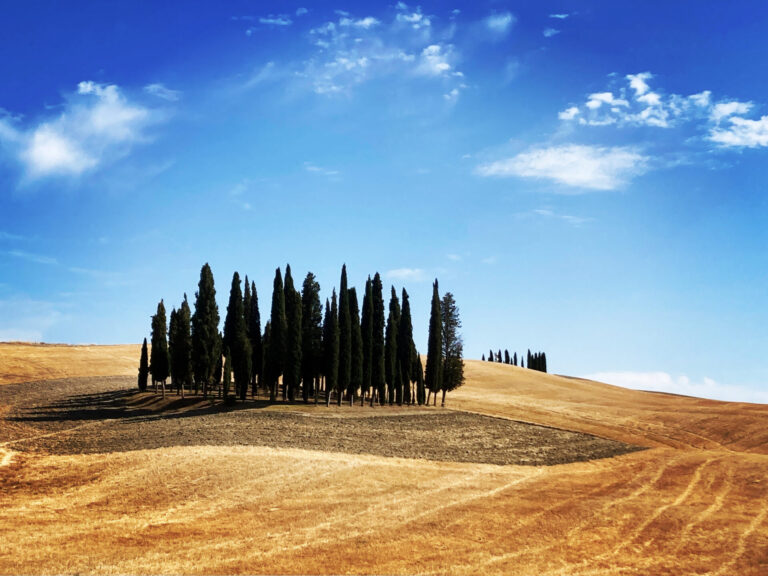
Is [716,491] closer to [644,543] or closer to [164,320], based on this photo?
[644,543]

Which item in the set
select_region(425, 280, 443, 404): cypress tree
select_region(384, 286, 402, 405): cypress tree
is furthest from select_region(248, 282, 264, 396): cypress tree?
select_region(425, 280, 443, 404): cypress tree

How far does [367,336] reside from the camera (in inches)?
2569

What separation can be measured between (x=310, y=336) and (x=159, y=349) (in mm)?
19593

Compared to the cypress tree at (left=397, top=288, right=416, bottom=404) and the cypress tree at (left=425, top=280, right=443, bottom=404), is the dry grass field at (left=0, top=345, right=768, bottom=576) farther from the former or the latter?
the cypress tree at (left=425, top=280, right=443, bottom=404)

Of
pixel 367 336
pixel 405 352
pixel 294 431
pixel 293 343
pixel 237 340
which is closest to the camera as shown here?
pixel 294 431

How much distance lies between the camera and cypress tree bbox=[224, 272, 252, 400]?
62003mm

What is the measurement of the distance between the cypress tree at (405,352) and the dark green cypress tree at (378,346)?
3.42 metres

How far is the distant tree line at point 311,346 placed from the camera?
60.7m

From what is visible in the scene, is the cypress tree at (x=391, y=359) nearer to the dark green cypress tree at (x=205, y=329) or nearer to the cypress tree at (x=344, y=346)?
the cypress tree at (x=344, y=346)

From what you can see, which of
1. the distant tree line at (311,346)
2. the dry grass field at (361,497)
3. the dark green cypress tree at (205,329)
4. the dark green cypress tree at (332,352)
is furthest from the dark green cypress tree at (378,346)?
the dark green cypress tree at (205,329)

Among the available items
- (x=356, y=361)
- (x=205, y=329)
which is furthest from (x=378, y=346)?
(x=205, y=329)

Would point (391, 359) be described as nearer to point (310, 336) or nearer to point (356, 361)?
point (356, 361)

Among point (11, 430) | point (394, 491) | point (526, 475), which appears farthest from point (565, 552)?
point (11, 430)

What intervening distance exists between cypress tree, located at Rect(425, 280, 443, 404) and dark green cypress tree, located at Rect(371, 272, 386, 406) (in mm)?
6726
